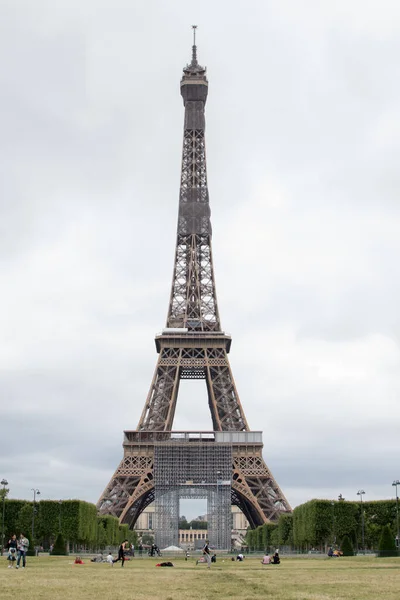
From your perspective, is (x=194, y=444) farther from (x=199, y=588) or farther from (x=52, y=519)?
(x=199, y=588)

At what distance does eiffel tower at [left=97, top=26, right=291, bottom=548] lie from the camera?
277 feet

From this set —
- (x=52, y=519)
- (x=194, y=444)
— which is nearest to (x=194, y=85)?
(x=194, y=444)

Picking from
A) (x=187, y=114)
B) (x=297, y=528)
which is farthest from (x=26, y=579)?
(x=187, y=114)

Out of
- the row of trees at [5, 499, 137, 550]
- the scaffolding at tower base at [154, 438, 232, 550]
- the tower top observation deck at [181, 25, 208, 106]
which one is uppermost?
the tower top observation deck at [181, 25, 208, 106]

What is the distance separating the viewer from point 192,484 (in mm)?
87125

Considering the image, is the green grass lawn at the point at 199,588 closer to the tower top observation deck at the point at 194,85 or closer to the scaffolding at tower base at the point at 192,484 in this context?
the scaffolding at tower base at the point at 192,484

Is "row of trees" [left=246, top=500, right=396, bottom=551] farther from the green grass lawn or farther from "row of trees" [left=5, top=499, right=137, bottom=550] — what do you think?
the green grass lawn

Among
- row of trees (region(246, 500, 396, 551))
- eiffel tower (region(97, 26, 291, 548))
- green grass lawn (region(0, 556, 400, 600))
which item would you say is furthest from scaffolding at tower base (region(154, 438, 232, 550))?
green grass lawn (region(0, 556, 400, 600))

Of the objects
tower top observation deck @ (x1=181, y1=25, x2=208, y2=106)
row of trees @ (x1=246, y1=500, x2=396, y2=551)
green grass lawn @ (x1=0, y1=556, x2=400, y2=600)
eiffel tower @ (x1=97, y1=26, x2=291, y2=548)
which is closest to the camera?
green grass lawn @ (x1=0, y1=556, x2=400, y2=600)

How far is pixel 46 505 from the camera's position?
7062cm

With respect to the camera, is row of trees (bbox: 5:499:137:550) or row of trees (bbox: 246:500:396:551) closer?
row of trees (bbox: 5:499:137:550)

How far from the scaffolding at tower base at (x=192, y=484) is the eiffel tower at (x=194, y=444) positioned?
0.10 m

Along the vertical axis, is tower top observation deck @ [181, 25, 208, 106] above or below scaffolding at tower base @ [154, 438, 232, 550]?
above

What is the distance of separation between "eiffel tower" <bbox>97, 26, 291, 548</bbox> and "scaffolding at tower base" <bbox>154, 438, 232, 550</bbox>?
4.1 inches
